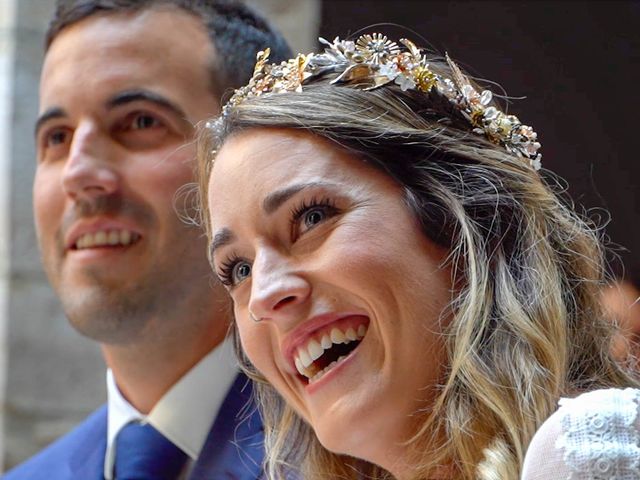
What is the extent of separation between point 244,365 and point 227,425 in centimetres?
31

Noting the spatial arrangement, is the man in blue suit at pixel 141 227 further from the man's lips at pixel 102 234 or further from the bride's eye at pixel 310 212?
the bride's eye at pixel 310 212

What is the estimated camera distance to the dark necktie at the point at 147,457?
211 cm

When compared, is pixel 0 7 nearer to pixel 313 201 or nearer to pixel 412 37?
pixel 412 37

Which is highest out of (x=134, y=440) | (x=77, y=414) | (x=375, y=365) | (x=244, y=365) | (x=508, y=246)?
(x=508, y=246)

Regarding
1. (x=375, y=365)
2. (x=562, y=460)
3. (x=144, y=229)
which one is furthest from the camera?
(x=144, y=229)

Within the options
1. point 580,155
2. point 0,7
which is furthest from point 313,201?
point 0,7

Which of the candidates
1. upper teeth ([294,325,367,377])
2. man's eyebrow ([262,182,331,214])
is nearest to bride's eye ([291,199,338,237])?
man's eyebrow ([262,182,331,214])

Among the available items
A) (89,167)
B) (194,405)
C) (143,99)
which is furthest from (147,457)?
(143,99)

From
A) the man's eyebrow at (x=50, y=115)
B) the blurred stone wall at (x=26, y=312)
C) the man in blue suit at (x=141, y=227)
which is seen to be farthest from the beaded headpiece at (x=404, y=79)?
the blurred stone wall at (x=26, y=312)

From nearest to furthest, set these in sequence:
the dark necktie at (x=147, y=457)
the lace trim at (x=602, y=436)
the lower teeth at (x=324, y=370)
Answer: the lace trim at (x=602, y=436) → the lower teeth at (x=324, y=370) → the dark necktie at (x=147, y=457)

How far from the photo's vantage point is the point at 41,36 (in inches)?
124

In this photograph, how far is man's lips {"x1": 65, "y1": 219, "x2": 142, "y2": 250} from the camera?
2187 mm

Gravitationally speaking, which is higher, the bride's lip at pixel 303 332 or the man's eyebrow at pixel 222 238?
the man's eyebrow at pixel 222 238

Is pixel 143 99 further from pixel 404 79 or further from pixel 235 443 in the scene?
pixel 404 79
